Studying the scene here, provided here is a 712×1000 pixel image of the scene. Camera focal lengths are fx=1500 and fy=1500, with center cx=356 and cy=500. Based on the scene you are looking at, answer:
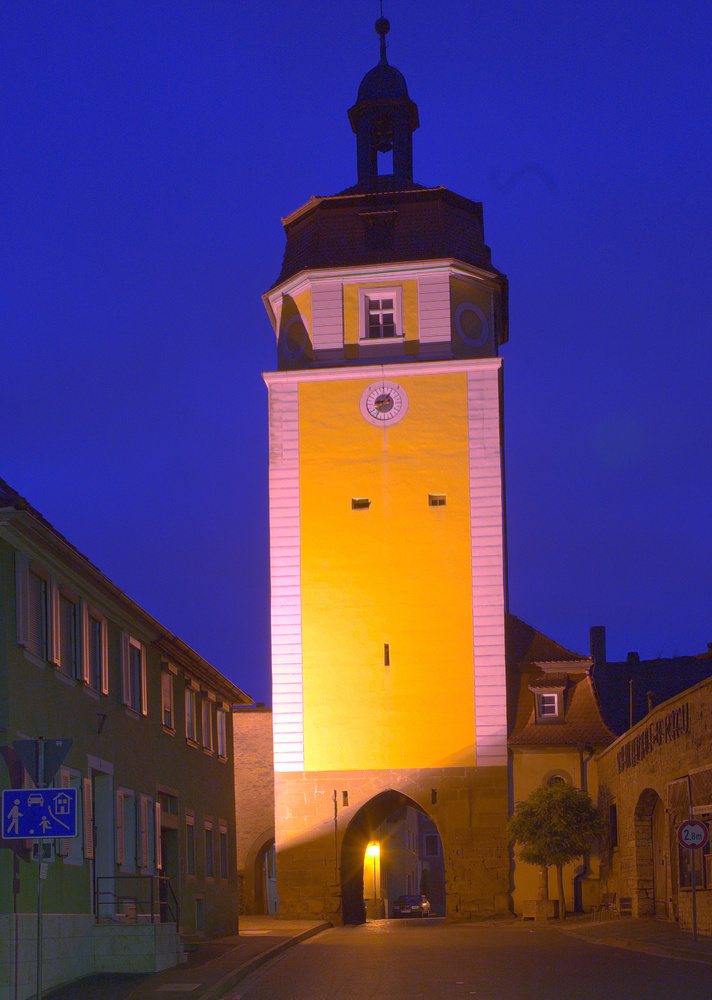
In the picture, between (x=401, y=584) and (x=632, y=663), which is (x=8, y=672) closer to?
(x=401, y=584)

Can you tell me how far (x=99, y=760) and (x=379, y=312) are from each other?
23.2 metres

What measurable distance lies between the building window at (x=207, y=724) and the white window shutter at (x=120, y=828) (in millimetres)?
8855

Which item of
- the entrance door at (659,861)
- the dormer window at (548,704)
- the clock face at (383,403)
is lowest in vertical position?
the entrance door at (659,861)

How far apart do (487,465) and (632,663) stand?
1456 centimetres

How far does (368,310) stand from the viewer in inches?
1711

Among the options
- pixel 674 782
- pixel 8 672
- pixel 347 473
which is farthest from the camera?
pixel 347 473

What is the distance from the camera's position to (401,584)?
41.4 meters

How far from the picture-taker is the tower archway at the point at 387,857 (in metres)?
41.5

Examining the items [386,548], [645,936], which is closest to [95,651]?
[645,936]

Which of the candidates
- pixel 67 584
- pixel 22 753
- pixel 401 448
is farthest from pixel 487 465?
pixel 22 753

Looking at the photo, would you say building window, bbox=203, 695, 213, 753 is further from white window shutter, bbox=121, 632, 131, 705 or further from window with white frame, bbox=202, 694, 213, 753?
white window shutter, bbox=121, 632, 131, 705

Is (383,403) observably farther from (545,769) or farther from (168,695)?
(168,695)

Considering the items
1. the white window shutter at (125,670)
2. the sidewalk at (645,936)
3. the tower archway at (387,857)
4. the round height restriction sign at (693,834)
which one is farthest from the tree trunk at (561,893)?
the white window shutter at (125,670)

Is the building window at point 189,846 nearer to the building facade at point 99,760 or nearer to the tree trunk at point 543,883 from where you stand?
the building facade at point 99,760
